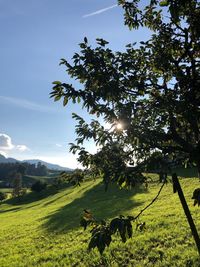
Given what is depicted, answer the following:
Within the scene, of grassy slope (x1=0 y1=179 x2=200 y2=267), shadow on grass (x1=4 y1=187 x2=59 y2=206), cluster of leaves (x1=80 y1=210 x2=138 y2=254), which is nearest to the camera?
cluster of leaves (x1=80 y1=210 x2=138 y2=254)

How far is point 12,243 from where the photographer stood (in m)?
33.2

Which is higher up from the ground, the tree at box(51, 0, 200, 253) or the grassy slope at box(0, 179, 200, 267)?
the tree at box(51, 0, 200, 253)

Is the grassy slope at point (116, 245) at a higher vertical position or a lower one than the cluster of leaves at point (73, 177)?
lower

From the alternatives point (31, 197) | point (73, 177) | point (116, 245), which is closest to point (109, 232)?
point (73, 177)

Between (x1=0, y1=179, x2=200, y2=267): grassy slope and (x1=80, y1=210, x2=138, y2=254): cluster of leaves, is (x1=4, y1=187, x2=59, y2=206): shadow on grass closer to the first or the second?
(x1=0, y1=179, x2=200, y2=267): grassy slope

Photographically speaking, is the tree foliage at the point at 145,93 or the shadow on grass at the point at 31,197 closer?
the tree foliage at the point at 145,93

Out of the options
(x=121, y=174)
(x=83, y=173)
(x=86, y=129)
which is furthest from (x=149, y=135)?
(x=83, y=173)

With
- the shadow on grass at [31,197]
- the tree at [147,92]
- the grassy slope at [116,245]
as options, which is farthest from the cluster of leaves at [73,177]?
the shadow on grass at [31,197]

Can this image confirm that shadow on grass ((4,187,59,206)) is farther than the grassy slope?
Yes

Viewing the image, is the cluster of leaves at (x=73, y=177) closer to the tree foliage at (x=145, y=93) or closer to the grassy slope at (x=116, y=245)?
the tree foliage at (x=145, y=93)

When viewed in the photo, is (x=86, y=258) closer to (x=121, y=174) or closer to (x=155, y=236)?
(x=155, y=236)

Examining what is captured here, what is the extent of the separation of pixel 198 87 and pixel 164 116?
1.00 meters

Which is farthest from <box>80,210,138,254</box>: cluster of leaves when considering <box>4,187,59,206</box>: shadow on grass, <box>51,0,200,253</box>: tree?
<box>4,187,59,206</box>: shadow on grass

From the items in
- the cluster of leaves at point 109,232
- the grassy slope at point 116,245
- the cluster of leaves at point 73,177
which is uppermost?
the cluster of leaves at point 73,177
